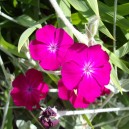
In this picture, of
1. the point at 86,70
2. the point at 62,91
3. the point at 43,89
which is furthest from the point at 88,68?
the point at 43,89

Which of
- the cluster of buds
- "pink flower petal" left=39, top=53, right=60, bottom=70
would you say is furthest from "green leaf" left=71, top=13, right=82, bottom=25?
the cluster of buds

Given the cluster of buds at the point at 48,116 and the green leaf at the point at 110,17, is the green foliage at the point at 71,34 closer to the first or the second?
the green leaf at the point at 110,17

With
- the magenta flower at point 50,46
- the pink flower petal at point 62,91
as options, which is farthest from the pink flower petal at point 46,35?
the pink flower petal at point 62,91

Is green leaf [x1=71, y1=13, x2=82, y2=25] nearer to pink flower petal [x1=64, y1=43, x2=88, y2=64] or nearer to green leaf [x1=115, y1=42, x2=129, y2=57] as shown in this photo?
green leaf [x1=115, y1=42, x2=129, y2=57]

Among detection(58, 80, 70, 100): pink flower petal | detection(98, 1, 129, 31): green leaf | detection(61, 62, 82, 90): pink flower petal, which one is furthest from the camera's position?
detection(98, 1, 129, 31): green leaf

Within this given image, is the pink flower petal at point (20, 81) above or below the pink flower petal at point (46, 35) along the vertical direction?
below

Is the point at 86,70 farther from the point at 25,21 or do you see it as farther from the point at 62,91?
the point at 25,21
